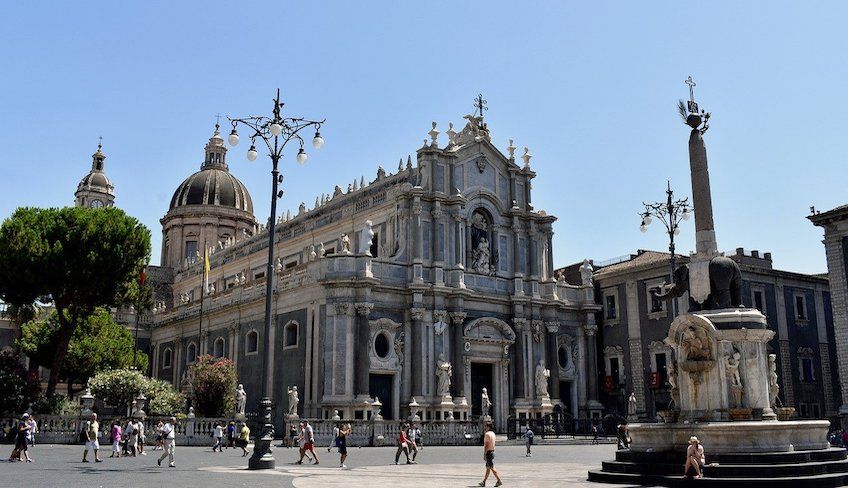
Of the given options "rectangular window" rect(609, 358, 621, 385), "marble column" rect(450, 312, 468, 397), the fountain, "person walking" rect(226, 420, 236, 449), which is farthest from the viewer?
"rectangular window" rect(609, 358, 621, 385)

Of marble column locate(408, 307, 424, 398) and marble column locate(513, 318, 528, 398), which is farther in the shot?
marble column locate(513, 318, 528, 398)

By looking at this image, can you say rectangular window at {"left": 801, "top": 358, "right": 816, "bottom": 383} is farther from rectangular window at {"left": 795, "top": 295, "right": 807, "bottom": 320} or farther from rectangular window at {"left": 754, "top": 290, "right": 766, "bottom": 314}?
rectangular window at {"left": 754, "top": 290, "right": 766, "bottom": 314}

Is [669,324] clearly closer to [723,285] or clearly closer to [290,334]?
[290,334]

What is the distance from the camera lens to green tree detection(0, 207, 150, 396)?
40594 millimetres

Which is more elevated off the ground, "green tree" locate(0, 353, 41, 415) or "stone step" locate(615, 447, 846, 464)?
"green tree" locate(0, 353, 41, 415)

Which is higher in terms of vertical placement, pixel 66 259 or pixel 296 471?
pixel 66 259

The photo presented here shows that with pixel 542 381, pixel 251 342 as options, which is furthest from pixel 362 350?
pixel 542 381

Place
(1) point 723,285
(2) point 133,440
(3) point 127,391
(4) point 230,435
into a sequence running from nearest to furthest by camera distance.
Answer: (1) point 723,285, (2) point 133,440, (4) point 230,435, (3) point 127,391

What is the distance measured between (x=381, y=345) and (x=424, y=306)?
3118 mm

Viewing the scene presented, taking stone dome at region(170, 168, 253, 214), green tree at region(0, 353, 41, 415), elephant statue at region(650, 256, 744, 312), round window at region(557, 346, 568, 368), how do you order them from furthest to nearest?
stone dome at region(170, 168, 253, 214) < round window at region(557, 346, 568, 368) < green tree at region(0, 353, 41, 415) < elephant statue at region(650, 256, 744, 312)

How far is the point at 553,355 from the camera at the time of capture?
4819 centimetres

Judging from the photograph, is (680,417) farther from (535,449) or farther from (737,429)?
(535,449)

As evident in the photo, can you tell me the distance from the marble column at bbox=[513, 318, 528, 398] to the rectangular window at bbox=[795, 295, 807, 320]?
56.7 ft

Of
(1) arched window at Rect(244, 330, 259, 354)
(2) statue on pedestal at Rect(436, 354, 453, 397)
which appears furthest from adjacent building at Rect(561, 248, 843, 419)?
(1) arched window at Rect(244, 330, 259, 354)
